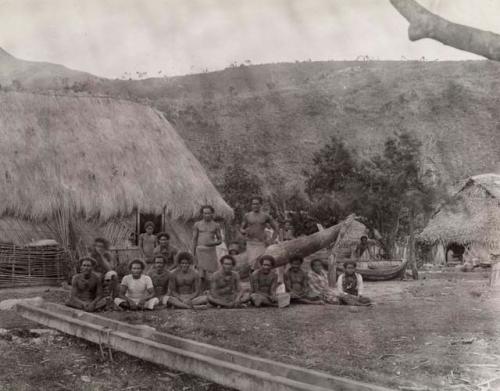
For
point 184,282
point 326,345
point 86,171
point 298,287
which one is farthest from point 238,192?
point 326,345

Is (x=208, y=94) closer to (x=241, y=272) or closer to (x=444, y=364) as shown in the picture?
(x=241, y=272)

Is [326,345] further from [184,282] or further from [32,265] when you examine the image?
[32,265]

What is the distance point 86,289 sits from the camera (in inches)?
229

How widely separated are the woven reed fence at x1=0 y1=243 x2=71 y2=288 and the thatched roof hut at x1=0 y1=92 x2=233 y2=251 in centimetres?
25

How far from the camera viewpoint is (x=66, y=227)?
8.87 metres

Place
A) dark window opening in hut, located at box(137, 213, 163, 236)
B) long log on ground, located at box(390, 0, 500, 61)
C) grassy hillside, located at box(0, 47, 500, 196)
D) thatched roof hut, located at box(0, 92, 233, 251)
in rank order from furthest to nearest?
grassy hillside, located at box(0, 47, 500, 196), dark window opening in hut, located at box(137, 213, 163, 236), thatched roof hut, located at box(0, 92, 233, 251), long log on ground, located at box(390, 0, 500, 61)

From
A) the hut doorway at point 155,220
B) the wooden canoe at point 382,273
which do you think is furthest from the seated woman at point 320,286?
the hut doorway at point 155,220

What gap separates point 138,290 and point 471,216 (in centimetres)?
839

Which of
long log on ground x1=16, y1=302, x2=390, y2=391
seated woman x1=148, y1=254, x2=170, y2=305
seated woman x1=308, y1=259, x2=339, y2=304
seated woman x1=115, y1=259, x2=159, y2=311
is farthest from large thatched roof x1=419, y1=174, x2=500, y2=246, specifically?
long log on ground x1=16, y1=302, x2=390, y2=391

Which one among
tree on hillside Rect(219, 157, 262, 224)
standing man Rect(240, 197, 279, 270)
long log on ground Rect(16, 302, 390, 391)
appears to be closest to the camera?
long log on ground Rect(16, 302, 390, 391)

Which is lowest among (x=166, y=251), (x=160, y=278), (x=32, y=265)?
(x=160, y=278)

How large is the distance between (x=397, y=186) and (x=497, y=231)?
74.7 inches

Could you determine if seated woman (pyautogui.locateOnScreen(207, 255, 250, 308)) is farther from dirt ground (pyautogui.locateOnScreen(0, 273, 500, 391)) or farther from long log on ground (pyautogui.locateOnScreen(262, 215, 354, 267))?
long log on ground (pyautogui.locateOnScreen(262, 215, 354, 267))

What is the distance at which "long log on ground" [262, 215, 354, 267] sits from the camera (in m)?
7.52
